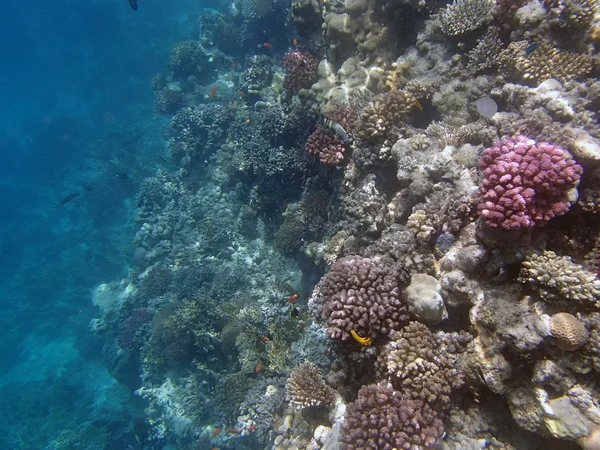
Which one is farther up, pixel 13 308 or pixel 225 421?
pixel 13 308

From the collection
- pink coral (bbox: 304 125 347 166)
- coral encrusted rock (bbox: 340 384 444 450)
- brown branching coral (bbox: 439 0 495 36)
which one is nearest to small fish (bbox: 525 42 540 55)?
brown branching coral (bbox: 439 0 495 36)

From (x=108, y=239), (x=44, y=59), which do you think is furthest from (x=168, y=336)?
(x=44, y=59)

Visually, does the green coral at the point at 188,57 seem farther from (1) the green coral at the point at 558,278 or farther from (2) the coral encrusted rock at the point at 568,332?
(2) the coral encrusted rock at the point at 568,332

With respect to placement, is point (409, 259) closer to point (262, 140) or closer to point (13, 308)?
point (262, 140)

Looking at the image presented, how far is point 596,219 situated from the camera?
11.9 feet

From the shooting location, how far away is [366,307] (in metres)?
4.36

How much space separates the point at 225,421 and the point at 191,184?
10072mm

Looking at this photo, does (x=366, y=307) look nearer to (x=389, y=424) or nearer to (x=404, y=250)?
(x=404, y=250)

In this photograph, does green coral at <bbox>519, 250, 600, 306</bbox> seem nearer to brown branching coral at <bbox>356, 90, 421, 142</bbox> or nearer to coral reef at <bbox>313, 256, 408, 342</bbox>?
coral reef at <bbox>313, 256, 408, 342</bbox>

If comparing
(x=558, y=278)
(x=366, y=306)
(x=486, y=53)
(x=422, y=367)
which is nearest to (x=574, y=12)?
(x=486, y=53)

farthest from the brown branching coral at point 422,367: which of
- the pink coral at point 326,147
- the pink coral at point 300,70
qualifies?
the pink coral at point 300,70

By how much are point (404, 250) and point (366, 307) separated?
1107 millimetres

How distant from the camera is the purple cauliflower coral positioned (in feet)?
14.1

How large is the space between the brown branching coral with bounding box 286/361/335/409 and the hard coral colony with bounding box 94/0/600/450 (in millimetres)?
35
